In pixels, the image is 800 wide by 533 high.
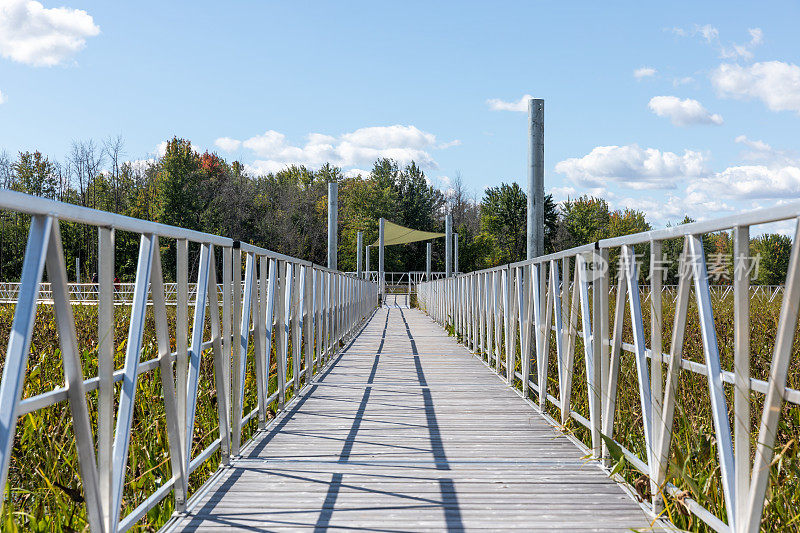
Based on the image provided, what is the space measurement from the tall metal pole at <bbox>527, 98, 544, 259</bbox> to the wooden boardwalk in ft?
5.60

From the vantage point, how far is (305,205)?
55.3m

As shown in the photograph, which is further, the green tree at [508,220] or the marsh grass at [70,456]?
the green tree at [508,220]

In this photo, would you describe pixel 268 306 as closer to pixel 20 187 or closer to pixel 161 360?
pixel 161 360

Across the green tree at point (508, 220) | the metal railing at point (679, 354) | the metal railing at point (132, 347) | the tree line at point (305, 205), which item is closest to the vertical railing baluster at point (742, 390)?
the metal railing at point (679, 354)

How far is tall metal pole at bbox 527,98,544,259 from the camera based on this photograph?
6.91 meters

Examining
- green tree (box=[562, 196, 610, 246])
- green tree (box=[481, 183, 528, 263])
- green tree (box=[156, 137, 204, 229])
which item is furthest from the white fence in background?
green tree (box=[562, 196, 610, 246])

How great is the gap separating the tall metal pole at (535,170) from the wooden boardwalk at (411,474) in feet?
5.60

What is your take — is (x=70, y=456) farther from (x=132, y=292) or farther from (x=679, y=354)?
(x=132, y=292)

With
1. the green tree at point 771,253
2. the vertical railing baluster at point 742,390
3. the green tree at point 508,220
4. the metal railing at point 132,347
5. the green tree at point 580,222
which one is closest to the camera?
the metal railing at point 132,347

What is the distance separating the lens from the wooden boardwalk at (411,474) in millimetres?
2840

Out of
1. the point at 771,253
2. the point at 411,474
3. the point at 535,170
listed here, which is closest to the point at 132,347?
the point at 411,474

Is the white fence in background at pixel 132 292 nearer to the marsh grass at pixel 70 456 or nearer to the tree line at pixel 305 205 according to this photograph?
the marsh grass at pixel 70 456

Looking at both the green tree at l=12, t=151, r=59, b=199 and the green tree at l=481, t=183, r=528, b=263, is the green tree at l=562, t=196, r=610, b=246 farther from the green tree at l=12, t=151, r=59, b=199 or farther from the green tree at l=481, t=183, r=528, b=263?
the green tree at l=12, t=151, r=59, b=199

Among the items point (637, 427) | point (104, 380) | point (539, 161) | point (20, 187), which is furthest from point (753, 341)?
point (20, 187)
